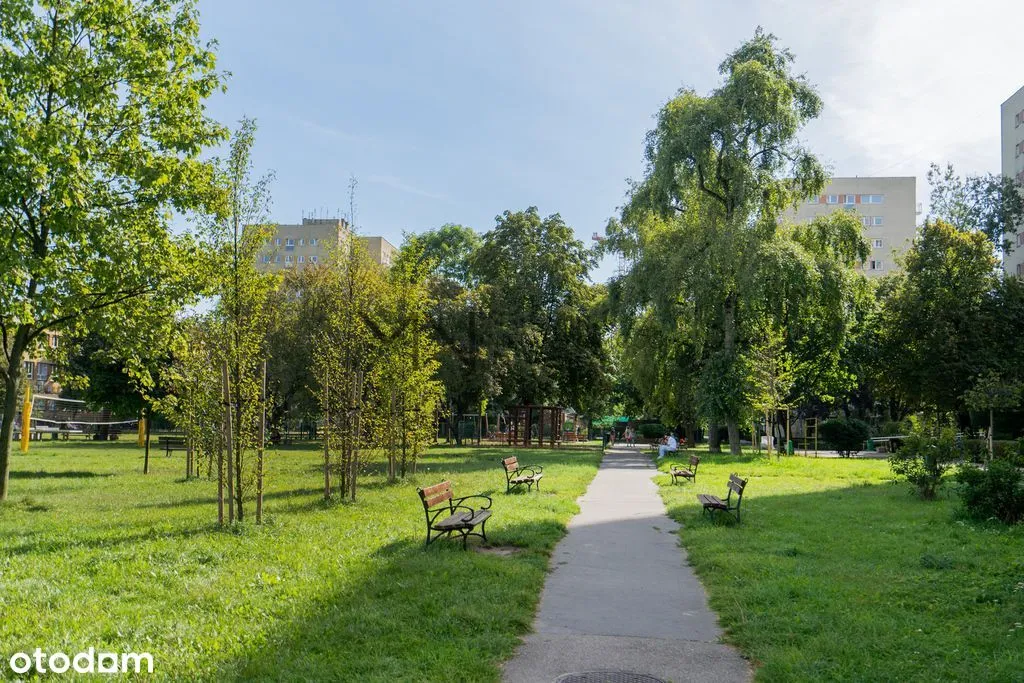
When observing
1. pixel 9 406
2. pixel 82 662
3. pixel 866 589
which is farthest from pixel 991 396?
pixel 82 662

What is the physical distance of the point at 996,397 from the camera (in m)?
28.8

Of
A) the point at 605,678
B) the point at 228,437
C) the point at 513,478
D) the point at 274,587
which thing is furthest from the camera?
the point at 513,478

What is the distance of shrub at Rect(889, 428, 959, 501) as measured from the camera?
15789 mm

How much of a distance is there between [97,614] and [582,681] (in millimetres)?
4224

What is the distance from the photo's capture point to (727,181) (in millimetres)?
32688

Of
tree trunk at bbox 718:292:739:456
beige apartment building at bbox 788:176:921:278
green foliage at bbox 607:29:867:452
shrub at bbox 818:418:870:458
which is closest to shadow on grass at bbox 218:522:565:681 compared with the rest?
green foliage at bbox 607:29:867:452

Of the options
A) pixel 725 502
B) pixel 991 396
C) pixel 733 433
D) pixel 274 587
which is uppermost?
pixel 991 396

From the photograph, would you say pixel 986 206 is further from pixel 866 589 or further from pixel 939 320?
pixel 866 589

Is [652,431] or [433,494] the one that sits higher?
[433,494]

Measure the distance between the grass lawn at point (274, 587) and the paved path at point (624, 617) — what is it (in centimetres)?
26

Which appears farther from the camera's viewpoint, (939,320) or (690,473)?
(939,320)

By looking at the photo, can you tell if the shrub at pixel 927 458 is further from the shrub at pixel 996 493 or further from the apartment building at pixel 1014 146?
the apartment building at pixel 1014 146

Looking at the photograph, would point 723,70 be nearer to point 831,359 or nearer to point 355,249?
point 831,359

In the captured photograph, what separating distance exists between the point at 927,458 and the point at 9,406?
17.4 meters
